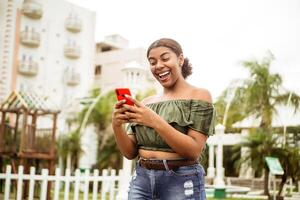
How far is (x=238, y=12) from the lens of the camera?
7008 millimetres

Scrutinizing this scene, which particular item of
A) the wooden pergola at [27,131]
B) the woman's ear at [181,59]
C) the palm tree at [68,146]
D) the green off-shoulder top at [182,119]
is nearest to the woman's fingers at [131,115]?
the green off-shoulder top at [182,119]

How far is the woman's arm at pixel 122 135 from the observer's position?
4.90 feet

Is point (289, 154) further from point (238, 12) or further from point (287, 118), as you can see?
point (238, 12)

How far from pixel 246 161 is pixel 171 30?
304 inches

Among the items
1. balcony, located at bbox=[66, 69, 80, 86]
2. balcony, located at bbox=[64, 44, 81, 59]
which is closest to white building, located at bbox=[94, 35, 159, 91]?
balcony, located at bbox=[66, 69, 80, 86]

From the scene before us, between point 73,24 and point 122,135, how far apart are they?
21.9 m

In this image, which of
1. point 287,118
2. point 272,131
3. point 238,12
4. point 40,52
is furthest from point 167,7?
point 40,52

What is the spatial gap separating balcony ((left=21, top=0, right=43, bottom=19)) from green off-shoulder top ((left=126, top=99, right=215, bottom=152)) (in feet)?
51.3

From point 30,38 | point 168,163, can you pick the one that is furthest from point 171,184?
point 30,38

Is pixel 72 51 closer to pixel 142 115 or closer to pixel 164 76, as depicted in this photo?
pixel 164 76

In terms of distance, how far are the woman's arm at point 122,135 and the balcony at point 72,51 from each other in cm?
2196

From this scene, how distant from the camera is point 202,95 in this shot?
5.37 ft

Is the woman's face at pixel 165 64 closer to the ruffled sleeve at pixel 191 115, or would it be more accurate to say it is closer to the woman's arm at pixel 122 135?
the ruffled sleeve at pixel 191 115

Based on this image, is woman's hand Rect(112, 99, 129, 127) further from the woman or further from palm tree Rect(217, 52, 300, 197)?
palm tree Rect(217, 52, 300, 197)
